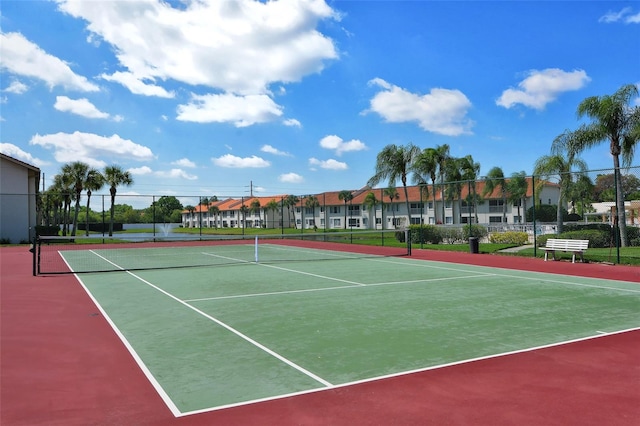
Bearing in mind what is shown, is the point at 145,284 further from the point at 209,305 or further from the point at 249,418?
the point at 249,418

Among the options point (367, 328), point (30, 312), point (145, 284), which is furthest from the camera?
point (145, 284)

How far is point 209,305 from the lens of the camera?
31.3ft

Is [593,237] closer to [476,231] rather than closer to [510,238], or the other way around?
[510,238]

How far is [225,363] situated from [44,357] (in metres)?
2.39

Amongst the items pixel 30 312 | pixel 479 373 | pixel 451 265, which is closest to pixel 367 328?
pixel 479 373

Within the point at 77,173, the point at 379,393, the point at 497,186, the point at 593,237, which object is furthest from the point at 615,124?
the point at 77,173

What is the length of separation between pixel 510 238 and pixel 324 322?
23325 millimetres

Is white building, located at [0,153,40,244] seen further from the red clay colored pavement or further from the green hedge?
the red clay colored pavement

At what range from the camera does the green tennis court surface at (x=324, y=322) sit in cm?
529

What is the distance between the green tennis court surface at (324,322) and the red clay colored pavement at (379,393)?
250mm

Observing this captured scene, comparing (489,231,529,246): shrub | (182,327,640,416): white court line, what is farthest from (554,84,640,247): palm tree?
(182,327,640,416): white court line

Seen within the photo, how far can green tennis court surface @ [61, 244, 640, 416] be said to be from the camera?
17.3 feet

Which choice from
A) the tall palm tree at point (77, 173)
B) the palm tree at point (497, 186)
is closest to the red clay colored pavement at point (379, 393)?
the palm tree at point (497, 186)

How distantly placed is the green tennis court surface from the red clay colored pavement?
0.25 m
